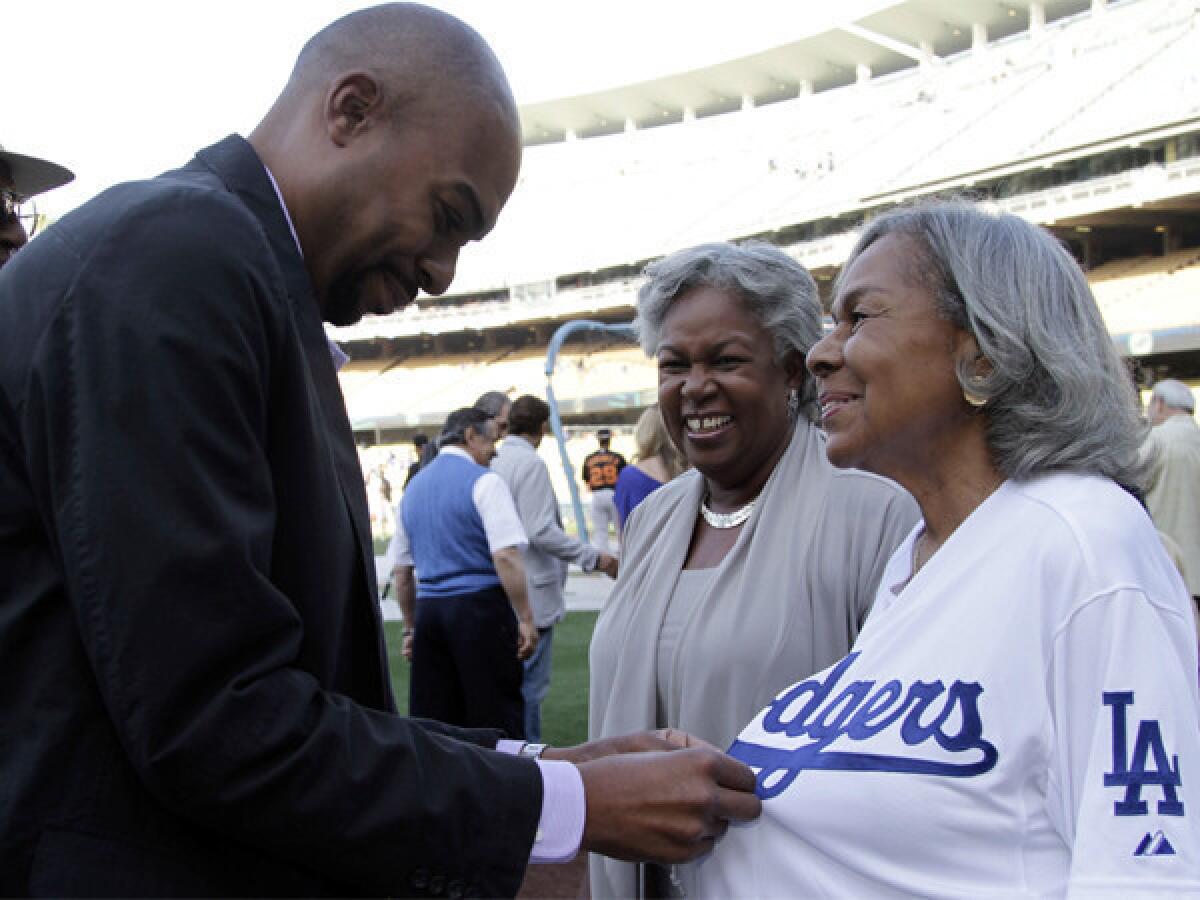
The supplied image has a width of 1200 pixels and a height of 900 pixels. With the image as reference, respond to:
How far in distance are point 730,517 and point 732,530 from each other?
1.7 inches

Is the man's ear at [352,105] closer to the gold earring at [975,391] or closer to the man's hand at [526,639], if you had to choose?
the gold earring at [975,391]

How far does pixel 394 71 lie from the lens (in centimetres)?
158

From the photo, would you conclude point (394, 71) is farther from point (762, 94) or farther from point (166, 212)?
point (762, 94)

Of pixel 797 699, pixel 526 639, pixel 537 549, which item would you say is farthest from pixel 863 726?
pixel 537 549

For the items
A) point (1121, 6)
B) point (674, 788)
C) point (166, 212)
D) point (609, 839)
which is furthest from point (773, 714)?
point (1121, 6)

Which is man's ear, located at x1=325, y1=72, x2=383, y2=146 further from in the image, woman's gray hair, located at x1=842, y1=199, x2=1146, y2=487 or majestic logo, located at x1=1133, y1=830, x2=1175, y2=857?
majestic logo, located at x1=1133, y1=830, x2=1175, y2=857

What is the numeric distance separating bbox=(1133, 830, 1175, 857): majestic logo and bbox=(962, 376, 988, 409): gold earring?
0.75 meters

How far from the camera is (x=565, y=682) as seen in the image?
32.0 ft

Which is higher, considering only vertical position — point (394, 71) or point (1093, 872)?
point (394, 71)

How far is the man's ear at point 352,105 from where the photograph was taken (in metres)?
1.57

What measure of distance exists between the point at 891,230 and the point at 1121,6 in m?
46.3

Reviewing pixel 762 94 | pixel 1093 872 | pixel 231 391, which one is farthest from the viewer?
pixel 762 94

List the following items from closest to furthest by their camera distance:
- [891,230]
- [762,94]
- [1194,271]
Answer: [891,230] < [1194,271] < [762,94]

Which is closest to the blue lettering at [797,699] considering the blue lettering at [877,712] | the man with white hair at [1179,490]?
the blue lettering at [877,712]
